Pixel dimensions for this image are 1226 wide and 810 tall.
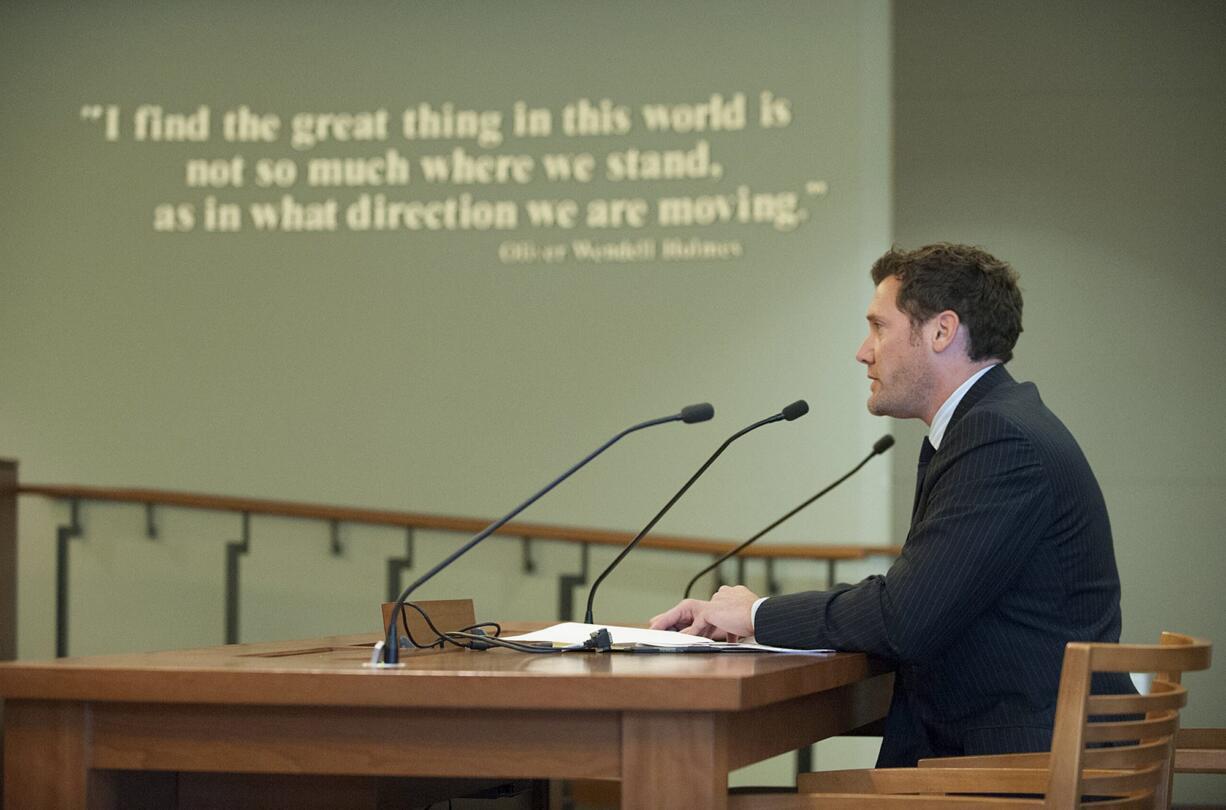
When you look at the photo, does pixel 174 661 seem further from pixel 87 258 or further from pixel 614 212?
pixel 87 258

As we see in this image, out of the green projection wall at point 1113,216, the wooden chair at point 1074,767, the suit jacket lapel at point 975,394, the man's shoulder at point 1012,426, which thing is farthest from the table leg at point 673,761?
the green projection wall at point 1113,216

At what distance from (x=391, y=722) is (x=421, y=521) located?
3.41 metres

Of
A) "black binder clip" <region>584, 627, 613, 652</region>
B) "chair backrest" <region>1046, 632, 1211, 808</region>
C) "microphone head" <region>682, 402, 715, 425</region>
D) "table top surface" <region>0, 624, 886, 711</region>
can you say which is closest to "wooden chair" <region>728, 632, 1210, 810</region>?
"chair backrest" <region>1046, 632, 1211, 808</region>

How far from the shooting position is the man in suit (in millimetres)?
2094

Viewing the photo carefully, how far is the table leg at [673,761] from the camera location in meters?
1.60

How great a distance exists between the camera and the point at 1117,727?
1777mm

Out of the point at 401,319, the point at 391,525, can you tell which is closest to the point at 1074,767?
the point at 391,525

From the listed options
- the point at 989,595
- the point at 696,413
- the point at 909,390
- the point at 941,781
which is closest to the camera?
the point at 941,781

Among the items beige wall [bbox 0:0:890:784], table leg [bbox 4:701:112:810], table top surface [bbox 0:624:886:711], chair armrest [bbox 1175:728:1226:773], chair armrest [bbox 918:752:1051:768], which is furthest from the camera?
beige wall [bbox 0:0:890:784]

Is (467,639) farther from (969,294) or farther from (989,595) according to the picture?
(969,294)

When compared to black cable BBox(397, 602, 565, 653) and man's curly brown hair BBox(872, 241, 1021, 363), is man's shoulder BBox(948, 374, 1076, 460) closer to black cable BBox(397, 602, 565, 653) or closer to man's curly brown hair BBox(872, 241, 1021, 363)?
man's curly brown hair BBox(872, 241, 1021, 363)

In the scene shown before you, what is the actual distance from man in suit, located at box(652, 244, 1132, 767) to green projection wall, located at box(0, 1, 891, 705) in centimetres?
259

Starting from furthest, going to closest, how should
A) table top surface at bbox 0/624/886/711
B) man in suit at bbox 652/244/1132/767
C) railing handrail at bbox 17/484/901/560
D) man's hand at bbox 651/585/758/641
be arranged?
1. railing handrail at bbox 17/484/901/560
2. man's hand at bbox 651/585/758/641
3. man in suit at bbox 652/244/1132/767
4. table top surface at bbox 0/624/886/711

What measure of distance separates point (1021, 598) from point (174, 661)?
Answer: 3.90ft
